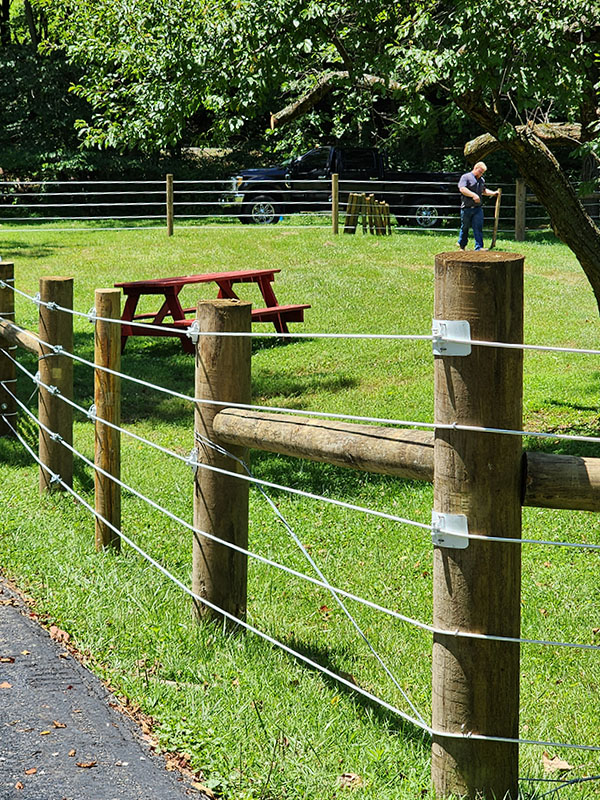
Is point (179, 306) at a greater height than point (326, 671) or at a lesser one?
greater

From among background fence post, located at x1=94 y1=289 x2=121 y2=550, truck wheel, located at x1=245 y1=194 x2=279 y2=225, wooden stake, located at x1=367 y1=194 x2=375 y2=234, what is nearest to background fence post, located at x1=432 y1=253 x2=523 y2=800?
background fence post, located at x1=94 y1=289 x2=121 y2=550

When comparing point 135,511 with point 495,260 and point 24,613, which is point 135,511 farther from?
point 495,260

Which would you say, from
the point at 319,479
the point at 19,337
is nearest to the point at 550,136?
the point at 319,479

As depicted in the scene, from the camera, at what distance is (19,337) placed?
664cm

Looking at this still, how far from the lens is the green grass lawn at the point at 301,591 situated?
333 cm

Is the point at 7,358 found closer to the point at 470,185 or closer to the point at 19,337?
the point at 19,337

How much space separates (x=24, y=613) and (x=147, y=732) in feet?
4.28

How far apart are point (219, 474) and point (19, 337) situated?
3.19 metres

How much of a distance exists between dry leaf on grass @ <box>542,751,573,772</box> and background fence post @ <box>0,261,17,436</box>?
201 inches

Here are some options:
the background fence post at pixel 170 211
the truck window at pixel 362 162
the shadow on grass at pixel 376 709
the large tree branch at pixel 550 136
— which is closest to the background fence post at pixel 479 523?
the shadow on grass at pixel 376 709

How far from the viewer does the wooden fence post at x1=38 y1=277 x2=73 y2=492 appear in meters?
5.82

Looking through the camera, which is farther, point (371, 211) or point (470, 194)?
point (371, 211)

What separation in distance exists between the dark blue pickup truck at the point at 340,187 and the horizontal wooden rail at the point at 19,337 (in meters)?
16.6

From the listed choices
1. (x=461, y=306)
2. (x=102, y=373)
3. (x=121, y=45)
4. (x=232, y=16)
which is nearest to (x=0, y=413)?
(x=102, y=373)
